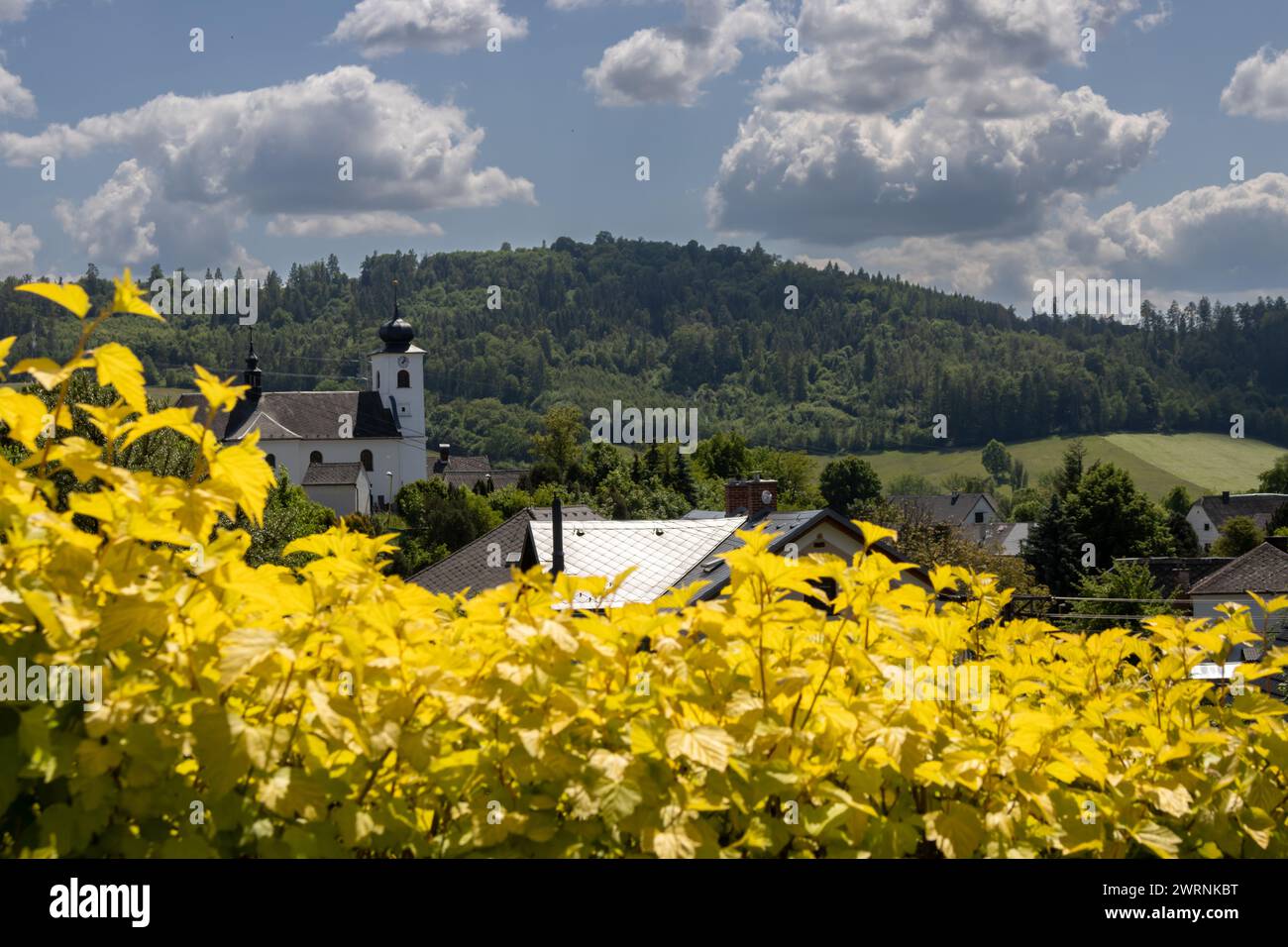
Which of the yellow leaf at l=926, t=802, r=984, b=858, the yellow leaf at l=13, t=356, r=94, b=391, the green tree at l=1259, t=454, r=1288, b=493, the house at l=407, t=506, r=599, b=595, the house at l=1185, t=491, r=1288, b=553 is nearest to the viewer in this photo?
the yellow leaf at l=13, t=356, r=94, b=391

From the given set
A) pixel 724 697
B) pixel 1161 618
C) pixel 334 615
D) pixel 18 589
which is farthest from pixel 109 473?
pixel 1161 618

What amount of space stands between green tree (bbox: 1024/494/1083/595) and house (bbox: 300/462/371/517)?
170 feet

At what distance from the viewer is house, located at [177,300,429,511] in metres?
100

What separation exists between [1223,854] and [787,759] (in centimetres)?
108

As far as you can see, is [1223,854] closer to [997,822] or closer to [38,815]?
[997,822]

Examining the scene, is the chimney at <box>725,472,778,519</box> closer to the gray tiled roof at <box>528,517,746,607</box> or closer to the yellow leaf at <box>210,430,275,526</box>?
the gray tiled roof at <box>528,517,746,607</box>

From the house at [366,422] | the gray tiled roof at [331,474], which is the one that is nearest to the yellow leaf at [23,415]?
the gray tiled roof at [331,474]

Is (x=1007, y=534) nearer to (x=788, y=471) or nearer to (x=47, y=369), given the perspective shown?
(x=788, y=471)

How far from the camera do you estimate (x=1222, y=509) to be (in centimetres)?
10431

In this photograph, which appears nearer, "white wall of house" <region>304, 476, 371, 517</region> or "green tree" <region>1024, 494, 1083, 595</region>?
"green tree" <region>1024, 494, 1083, 595</region>

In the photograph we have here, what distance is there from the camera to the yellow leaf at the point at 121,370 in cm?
221

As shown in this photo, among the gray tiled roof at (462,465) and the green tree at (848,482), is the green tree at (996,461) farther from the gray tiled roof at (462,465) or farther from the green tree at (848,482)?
the green tree at (848,482)

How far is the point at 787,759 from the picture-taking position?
2375 mm

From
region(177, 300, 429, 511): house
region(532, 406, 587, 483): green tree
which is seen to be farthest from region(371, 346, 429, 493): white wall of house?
region(532, 406, 587, 483): green tree
